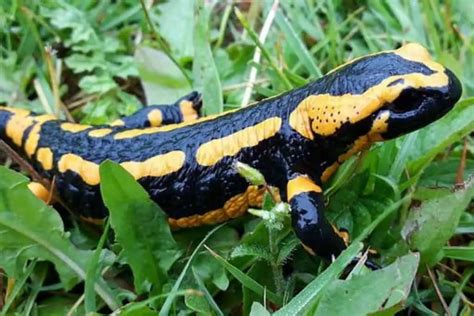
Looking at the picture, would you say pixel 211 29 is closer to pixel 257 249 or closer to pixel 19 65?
pixel 19 65

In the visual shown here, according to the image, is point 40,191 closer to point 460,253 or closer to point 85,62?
point 85,62

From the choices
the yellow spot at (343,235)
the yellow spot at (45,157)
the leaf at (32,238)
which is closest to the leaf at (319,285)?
the yellow spot at (343,235)

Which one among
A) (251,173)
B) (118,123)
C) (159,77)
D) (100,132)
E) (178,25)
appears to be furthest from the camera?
(178,25)

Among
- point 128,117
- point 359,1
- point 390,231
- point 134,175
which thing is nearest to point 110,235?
point 134,175

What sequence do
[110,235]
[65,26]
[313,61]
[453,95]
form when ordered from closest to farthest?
[453,95], [110,235], [313,61], [65,26]

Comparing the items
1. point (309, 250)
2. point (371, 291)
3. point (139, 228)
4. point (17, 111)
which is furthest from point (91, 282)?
point (17, 111)
